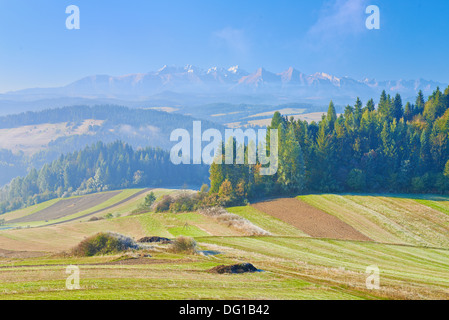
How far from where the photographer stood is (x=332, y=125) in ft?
343

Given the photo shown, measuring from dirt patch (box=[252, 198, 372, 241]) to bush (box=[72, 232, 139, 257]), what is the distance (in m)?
28.0

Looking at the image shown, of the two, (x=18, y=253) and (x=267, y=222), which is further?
(x=267, y=222)

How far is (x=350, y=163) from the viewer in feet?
298

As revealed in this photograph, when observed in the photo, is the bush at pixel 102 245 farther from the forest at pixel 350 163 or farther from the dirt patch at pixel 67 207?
the dirt patch at pixel 67 207

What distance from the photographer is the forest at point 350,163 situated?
80.3 metres

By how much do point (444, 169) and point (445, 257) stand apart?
43.7 metres

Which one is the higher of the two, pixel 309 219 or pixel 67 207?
pixel 309 219

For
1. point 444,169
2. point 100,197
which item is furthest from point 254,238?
point 100,197

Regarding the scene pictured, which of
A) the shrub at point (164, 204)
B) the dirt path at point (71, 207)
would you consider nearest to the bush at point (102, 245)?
the shrub at point (164, 204)

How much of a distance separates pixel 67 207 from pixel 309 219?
4520 inches

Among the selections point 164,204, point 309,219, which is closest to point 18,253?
point 164,204

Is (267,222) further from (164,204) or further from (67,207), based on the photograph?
(67,207)

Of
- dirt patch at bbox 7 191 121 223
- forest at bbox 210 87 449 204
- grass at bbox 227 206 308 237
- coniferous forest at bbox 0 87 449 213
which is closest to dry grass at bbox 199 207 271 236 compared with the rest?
grass at bbox 227 206 308 237
